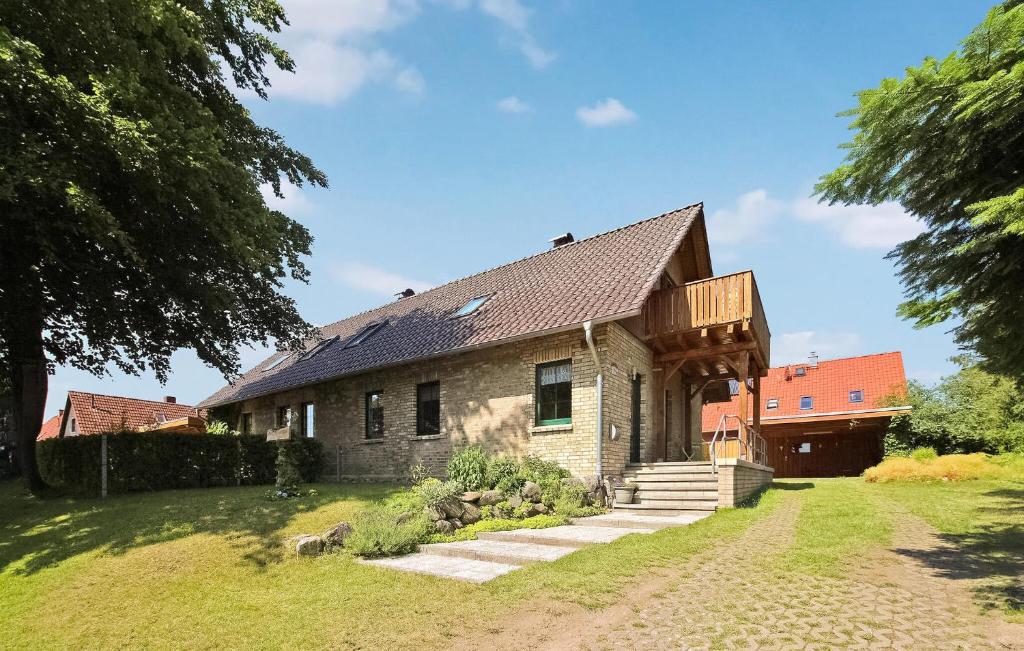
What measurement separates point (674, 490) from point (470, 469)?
4069mm

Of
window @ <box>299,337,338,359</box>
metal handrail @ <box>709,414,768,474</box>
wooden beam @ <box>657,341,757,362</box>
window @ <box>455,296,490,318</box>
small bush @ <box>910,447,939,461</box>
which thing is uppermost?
window @ <box>455,296,490,318</box>

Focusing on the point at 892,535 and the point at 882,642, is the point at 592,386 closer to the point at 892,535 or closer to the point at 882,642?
the point at 892,535

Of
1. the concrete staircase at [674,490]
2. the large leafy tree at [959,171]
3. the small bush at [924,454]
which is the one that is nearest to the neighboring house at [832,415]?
the small bush at [924,454]

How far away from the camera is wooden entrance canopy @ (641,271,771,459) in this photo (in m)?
12.9

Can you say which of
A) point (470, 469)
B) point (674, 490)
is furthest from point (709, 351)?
Answer: point (470, 469)

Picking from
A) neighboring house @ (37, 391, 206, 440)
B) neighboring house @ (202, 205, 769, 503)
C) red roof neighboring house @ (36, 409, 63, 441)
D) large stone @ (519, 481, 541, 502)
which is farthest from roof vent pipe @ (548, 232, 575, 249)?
red roof neighboring house @ (36, 409, 63, 441)

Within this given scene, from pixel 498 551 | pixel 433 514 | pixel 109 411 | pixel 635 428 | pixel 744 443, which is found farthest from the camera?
pixel 109 411

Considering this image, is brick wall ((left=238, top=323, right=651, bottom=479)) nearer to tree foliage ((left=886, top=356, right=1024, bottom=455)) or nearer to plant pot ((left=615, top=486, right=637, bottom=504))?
plant pot ((left=615, top=486, right=637, bottom=504))

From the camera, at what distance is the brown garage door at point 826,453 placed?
25.9 meters

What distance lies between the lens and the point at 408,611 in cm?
565

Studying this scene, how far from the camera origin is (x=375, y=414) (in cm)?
1659

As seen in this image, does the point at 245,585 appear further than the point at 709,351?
No

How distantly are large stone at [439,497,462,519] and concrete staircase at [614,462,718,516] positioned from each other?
3465 mm

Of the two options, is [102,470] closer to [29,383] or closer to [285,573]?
[29,383]
